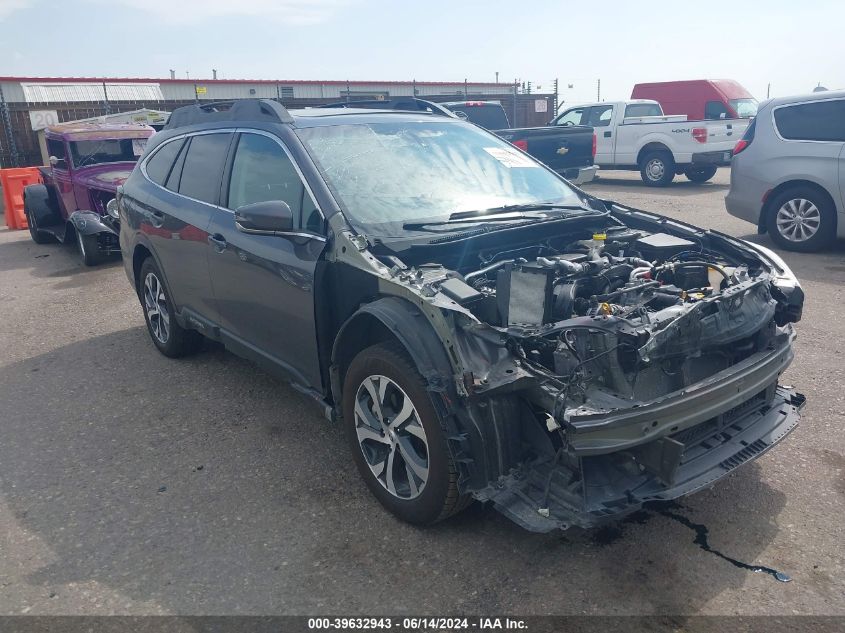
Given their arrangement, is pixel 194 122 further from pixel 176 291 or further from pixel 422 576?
pixel 422 576

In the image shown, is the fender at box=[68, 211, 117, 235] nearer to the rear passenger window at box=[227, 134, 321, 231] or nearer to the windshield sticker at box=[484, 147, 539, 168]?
the rear passenger window at box=[227, 134, 321, 231]

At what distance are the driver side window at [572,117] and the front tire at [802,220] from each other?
8.96 meters

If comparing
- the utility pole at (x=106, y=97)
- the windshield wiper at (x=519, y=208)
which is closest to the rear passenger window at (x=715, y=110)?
the windshield wiper at (x=519, y=208)

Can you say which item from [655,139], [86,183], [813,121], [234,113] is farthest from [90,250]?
[655,139]

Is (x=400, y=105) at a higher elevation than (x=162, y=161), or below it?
higher

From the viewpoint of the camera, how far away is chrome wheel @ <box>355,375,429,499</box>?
124 inches

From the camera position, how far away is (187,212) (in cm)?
482

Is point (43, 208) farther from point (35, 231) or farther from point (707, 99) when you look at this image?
point (707, 99)

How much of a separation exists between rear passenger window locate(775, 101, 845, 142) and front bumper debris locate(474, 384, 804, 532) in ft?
21.5

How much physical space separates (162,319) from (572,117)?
13.7 m

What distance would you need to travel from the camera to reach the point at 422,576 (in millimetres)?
2963

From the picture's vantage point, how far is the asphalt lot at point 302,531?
2.84 m

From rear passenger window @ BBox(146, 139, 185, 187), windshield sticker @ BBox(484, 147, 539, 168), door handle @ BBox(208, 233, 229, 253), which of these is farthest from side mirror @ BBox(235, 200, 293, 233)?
rear passenger window @ BBox(146, 139, 185, 187)

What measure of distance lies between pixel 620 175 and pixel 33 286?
47.5 ft
